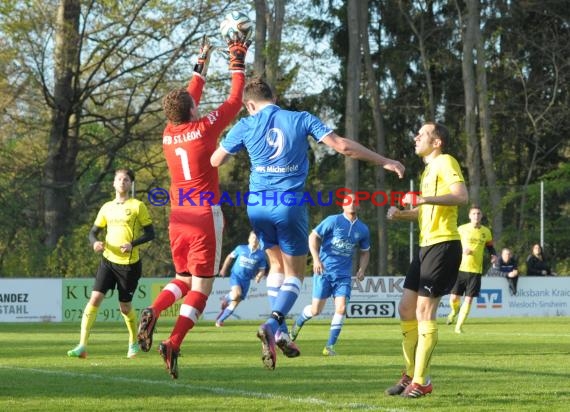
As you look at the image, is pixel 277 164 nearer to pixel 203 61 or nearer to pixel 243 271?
pixel 203 61

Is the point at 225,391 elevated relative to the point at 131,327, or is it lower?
lower

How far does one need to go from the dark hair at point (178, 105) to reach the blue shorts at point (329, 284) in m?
6.48

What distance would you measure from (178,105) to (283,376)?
2.92m

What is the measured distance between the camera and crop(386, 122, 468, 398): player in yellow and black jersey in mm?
8930

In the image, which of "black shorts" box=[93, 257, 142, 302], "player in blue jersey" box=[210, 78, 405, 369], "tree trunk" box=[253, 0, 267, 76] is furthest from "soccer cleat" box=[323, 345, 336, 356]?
"tree trunk" box=[253, 0, 267, 76]

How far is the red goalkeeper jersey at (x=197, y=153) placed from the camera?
957 centimetres

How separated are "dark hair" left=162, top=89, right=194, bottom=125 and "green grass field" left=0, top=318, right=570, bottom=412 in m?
2.34

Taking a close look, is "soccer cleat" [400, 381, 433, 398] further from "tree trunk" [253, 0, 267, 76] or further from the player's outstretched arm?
"tree trunk" [253, 0, 267, 76]

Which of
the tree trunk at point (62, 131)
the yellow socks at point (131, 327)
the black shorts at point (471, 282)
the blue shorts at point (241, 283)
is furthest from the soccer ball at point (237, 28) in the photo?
the tree trunk at point (62, 131)

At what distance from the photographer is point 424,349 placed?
352 inches

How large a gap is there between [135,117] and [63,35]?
4147 millimetres

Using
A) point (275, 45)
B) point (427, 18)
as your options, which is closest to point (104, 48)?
point (275, 45)

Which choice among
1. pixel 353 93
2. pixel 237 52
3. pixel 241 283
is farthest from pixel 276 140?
pixel 353 93

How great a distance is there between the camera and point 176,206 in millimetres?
9750
